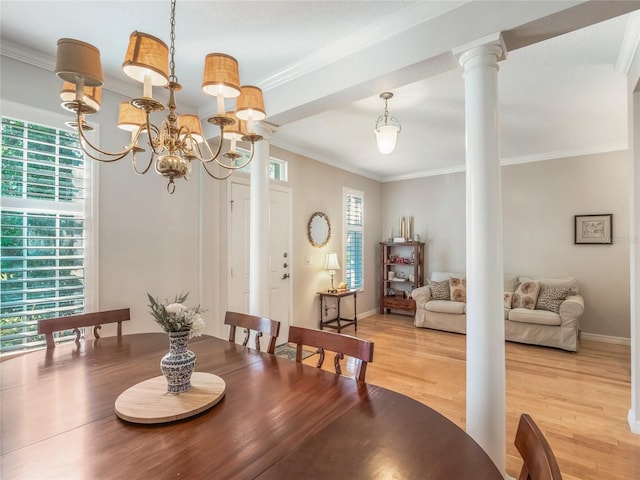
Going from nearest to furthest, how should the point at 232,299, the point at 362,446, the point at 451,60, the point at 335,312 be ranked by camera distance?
the point at 362,446 → the point at 451,60 → the point at 232,299 → the point at 335,312

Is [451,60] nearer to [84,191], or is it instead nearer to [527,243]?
[84,191]

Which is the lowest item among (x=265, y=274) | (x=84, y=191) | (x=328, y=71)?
(x=265, y=274)

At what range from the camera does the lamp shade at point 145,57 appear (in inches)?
47.9

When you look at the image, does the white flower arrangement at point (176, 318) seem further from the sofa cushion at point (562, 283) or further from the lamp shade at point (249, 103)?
the sofa cushion at point (562, 283)

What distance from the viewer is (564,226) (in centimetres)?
477

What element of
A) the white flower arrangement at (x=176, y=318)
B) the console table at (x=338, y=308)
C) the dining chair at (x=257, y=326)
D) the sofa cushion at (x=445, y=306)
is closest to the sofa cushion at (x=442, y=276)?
the sofa cushion at (x=445, y=306)

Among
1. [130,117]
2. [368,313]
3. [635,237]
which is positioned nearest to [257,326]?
[130,117]

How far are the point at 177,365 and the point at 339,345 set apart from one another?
0.68 metres

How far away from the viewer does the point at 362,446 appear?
0.92 meters

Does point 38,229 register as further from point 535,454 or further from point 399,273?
point 399,273

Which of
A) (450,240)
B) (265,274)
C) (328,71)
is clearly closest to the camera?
(328,71)

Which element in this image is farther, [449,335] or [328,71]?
[449,335]

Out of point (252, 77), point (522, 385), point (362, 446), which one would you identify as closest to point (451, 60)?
point (252, 77)

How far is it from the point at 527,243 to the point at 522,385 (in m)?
2.72
